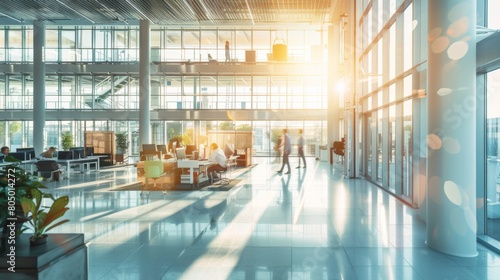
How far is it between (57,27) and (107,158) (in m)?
11.9

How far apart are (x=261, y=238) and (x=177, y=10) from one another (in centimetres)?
1436

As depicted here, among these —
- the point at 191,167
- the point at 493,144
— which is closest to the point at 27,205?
the point at 493,144

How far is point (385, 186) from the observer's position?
9.91m

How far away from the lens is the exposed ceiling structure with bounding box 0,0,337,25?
611 inches

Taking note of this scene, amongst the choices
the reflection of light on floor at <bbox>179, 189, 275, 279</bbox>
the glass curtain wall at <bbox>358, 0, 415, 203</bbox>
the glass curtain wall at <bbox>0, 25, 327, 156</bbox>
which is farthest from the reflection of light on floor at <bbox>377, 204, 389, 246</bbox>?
the glass curtain wall at <bbox>0, 25, 327, 156</bbox>

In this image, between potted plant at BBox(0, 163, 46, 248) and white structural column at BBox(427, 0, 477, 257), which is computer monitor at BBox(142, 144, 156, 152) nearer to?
white structural column at BBox(427, 0, 477, 257)

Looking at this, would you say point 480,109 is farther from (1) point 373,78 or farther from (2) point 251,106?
(2) point 251,106

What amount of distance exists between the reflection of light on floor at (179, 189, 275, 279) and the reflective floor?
0.04 feet

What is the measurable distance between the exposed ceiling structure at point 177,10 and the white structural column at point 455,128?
11.9 m

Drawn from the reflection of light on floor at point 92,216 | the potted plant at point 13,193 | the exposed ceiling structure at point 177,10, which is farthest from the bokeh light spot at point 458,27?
the exposed ceiling structure at point 177,10

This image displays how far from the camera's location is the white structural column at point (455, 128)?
14.2ft

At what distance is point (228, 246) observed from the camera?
4.64 metres

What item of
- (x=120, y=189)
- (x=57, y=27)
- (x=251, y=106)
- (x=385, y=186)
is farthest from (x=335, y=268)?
(x=57, y=27)

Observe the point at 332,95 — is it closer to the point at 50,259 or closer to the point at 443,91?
the point at 443,91
